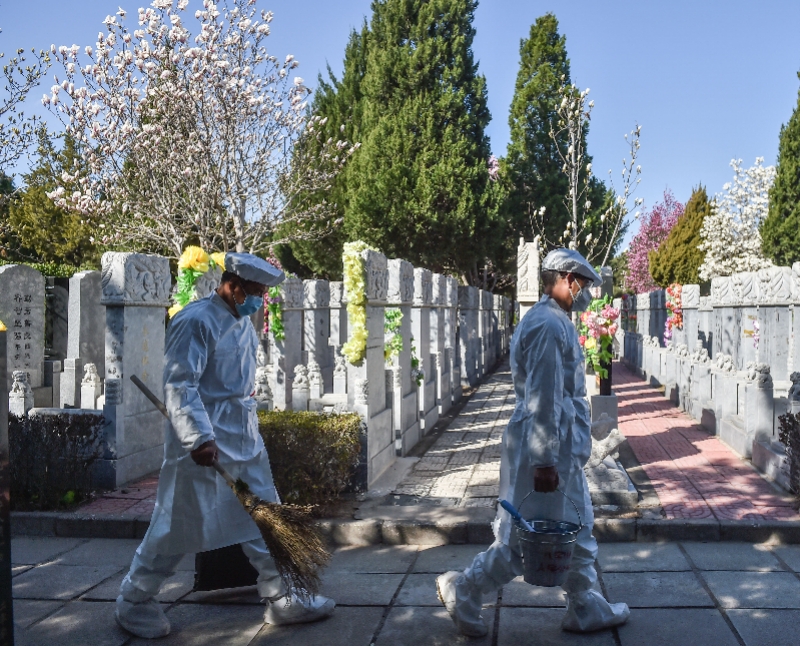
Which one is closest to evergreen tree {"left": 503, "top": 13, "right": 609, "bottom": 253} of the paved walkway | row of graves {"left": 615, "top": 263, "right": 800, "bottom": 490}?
row of graves {"left": 615, "top": 263, "right": 800, "bottom": 490}

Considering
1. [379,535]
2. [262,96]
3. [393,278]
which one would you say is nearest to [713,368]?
[393,278]

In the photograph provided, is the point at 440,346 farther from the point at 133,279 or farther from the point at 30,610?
the point at 30,610

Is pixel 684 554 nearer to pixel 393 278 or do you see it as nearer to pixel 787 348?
pixel 393 278

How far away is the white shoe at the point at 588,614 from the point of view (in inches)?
168

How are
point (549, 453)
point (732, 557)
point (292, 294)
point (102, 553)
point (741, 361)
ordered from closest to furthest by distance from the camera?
point (549, 453), point (732, 557), point (102, 553), point (741, 361), point (292, 294)

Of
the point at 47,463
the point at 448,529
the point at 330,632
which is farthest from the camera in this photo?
the point at 47,463

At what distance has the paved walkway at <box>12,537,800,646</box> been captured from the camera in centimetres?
434

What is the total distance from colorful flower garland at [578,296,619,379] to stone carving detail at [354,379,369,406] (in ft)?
14.6

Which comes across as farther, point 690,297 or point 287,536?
point 690,297

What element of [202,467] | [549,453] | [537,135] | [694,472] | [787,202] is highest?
[537,135]

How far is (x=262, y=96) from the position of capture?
1939 cm

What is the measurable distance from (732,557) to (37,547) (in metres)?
5.25

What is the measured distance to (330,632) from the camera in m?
4.46

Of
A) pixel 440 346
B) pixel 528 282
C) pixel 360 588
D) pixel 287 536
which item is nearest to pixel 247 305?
pixel 287 536
